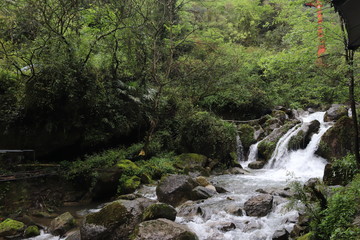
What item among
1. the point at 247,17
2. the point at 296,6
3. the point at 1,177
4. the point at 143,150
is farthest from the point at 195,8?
the point at 1,177

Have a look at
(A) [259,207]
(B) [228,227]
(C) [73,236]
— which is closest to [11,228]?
(C) [73,236]

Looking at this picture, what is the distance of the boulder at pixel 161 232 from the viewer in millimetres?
4797

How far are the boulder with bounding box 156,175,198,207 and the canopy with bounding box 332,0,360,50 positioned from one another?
20.3 feet

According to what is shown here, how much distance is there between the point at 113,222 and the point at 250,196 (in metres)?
4.71

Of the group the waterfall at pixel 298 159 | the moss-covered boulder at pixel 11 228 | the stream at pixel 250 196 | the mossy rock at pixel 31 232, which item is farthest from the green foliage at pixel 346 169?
the moss-covered boulder at pixel 11 228

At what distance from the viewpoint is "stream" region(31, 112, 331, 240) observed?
5711mm

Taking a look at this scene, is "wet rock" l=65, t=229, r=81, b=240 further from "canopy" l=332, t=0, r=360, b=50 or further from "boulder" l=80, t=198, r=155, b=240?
"canopy" l=332, t=0, r=360, b=50

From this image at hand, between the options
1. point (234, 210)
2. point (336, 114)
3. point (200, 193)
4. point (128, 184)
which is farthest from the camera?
point (336, 114)

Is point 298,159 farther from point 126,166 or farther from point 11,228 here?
point 11,228

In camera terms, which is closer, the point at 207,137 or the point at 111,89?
the point at 111,89

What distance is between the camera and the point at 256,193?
854cm

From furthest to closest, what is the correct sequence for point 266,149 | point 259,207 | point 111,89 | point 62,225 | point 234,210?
point 266,149
point 111,89
point 234,210
point 259,207
point 62,225

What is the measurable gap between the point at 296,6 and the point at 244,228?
623 centimetres

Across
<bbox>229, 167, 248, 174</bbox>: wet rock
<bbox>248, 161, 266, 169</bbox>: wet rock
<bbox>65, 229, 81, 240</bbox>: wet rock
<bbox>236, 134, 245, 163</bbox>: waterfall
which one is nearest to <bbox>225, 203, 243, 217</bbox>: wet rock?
<bbox>65, 229, 81, 240</bbox>: wet rock
